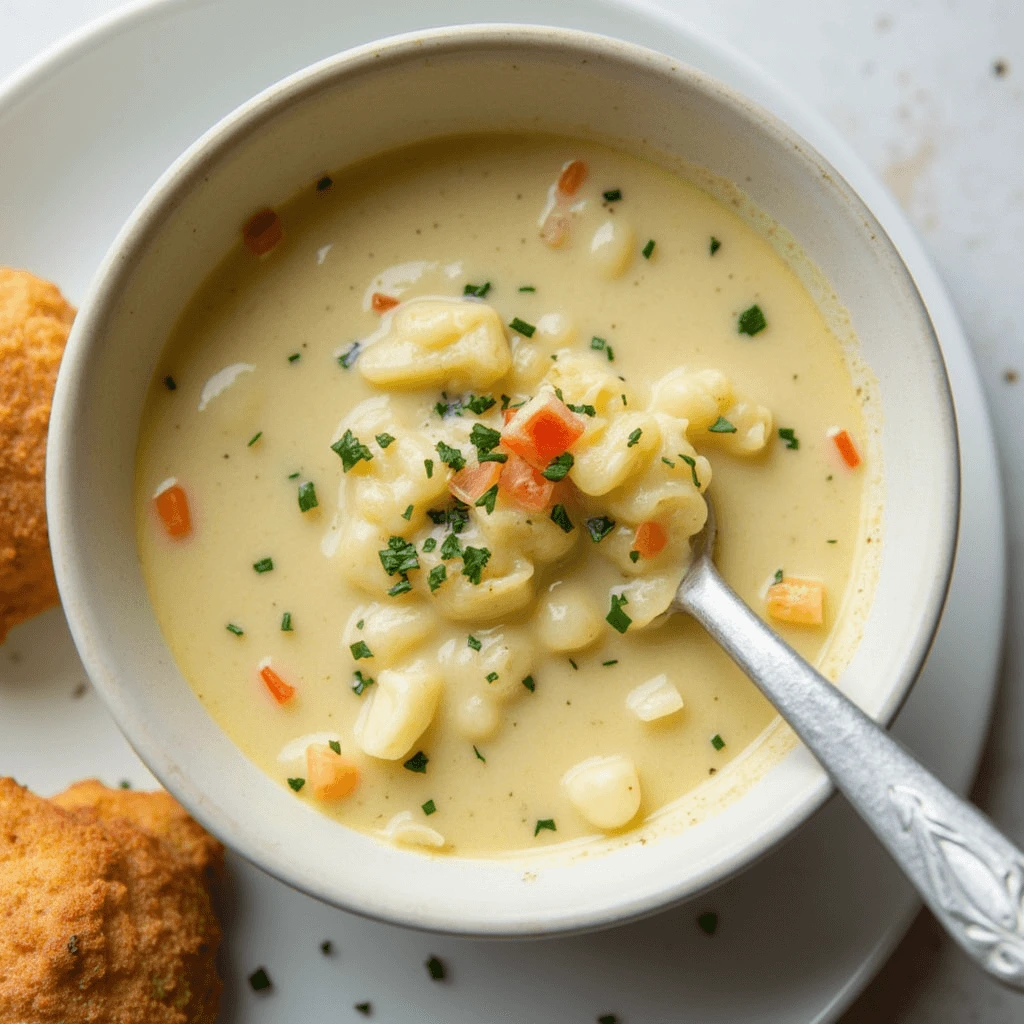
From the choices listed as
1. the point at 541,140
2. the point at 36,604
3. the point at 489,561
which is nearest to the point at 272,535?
the point at 489,561

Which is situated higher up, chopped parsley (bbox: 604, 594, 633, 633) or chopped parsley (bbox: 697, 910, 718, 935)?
chopped parsley (bbox: 604, 594, 633, 633)

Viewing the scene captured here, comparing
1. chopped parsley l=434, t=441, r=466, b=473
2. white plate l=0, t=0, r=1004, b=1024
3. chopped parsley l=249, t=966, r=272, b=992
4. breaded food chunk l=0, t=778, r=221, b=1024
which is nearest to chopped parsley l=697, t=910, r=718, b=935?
white plate l=0, t=0, r=1004, b=1024

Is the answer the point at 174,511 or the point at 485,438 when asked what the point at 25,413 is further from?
the point at 485,438

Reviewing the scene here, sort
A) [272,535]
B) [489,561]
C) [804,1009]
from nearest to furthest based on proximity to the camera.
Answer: [489,561] < [272,535] < [804,1009]

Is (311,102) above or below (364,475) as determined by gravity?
above

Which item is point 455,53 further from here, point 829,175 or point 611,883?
point 611,883

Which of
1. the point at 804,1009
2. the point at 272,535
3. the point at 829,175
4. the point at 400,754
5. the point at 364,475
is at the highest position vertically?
the point at 829,175

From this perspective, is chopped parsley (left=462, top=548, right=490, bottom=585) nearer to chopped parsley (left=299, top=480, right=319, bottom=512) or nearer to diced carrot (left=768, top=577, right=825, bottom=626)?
chopped parsley (left=299, top=480, right=319, bottom=512)
